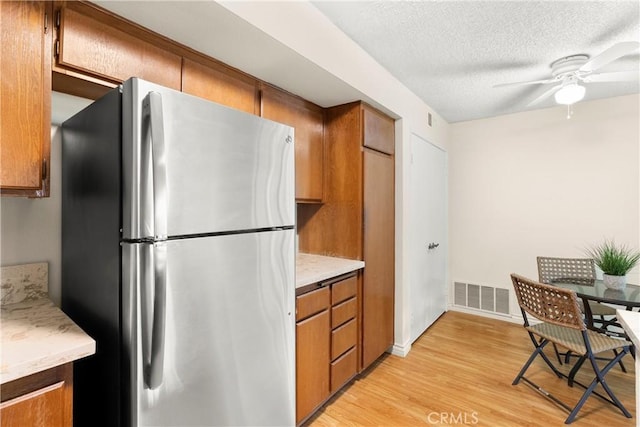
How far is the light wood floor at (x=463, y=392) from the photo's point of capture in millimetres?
1950

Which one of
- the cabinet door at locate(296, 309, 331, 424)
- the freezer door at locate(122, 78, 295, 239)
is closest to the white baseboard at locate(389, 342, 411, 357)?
the cabinet door at locate(296, 309, 331, 424)

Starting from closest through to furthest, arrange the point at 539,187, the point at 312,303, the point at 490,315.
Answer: the point at 312,303 < the point at 539,187 < the point at 490,315

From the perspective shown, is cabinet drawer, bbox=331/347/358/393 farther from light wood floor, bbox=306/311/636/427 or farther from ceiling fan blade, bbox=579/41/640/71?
ceiling fan blade, bbox=579/41/640/71

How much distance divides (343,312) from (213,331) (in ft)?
3.93

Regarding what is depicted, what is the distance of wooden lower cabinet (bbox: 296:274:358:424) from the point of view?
177cm

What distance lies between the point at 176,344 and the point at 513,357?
294 cm

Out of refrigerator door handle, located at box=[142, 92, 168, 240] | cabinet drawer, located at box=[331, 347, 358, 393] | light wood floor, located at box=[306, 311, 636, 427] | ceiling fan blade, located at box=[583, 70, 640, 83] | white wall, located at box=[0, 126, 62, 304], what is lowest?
light wood floor, located at box=[306, 311, 636, 427]

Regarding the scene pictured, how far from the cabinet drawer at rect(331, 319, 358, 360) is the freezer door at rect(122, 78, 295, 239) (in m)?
1.06

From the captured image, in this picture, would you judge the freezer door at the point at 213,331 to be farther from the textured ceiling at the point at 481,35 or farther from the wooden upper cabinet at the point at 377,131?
the textured ceiling at the point at 481,35

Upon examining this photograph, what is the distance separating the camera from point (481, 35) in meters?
1.98

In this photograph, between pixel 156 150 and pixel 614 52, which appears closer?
pixel 156 150

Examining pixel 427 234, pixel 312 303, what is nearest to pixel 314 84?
pixel 312 303

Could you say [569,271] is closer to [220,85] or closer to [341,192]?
[341,192]

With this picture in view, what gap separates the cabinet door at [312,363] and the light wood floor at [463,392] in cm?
20
